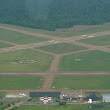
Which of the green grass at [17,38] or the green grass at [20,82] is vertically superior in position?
the green grass at [17,38]

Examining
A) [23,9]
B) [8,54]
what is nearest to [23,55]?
[8,54]

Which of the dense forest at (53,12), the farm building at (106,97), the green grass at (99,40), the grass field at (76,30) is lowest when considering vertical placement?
the farm building at (106,97)

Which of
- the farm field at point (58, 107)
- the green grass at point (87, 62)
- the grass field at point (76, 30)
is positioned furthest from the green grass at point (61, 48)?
the farm field at point (58, 107)

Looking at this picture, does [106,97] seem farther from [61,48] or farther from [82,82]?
[61,48]

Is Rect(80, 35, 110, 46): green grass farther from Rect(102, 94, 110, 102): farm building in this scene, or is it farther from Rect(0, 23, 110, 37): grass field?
Rect(102, 94, 110, 102): farm building

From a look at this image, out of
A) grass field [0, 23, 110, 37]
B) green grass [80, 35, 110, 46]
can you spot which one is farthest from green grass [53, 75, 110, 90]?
grass field [0, 23, 110, 37]

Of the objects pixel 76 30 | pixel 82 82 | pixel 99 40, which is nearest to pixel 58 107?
pixel 82 82

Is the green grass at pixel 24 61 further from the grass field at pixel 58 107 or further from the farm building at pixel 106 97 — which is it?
the grass field at pixel 58 107
